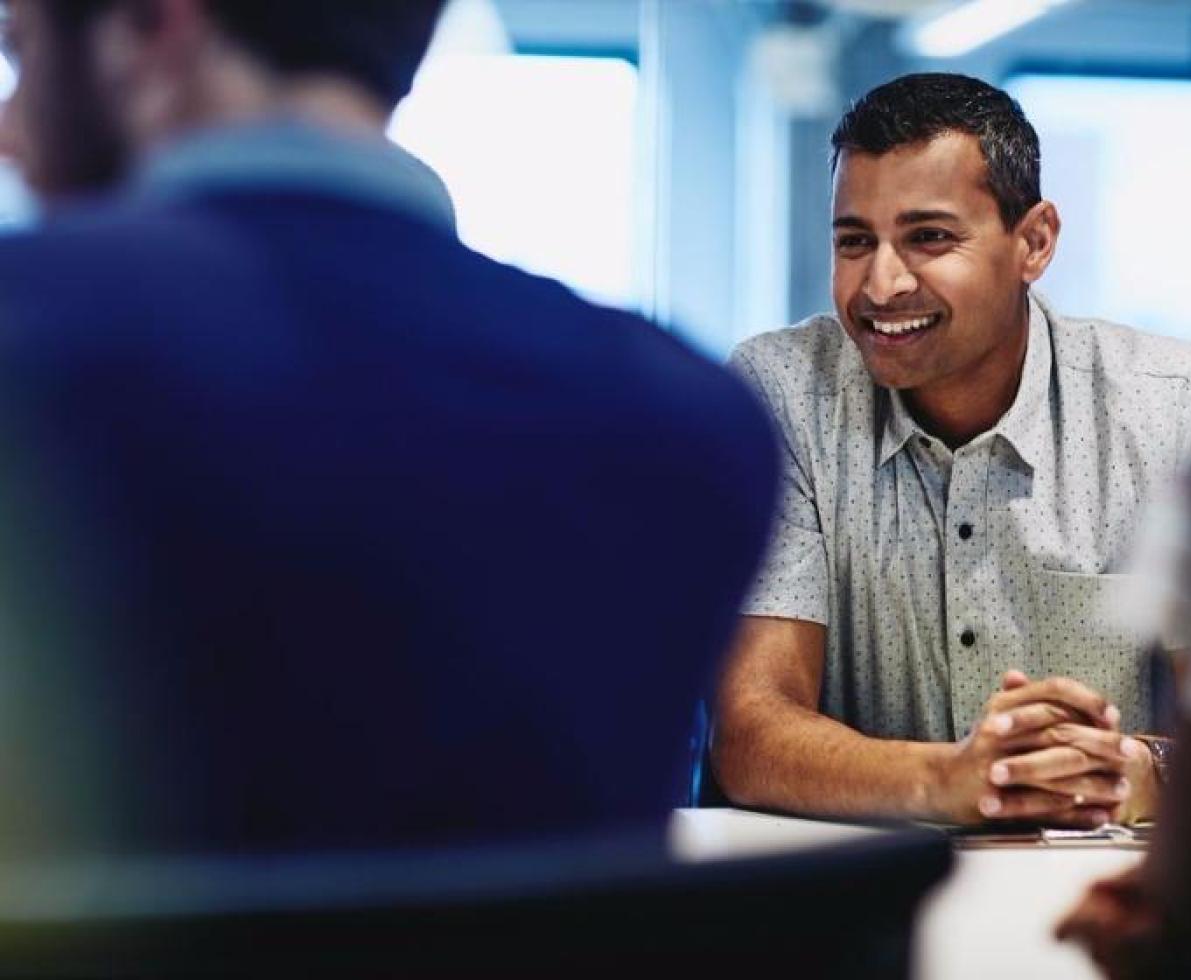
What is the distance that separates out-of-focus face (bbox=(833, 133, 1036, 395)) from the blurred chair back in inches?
80.1

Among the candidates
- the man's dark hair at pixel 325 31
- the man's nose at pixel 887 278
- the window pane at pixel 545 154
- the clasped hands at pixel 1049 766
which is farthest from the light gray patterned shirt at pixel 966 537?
the window pane at pixel 545 154

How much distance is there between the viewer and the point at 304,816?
0.81 metres

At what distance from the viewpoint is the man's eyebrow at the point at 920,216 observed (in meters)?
2.73

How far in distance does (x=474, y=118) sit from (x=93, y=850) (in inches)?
288

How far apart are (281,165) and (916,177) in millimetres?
1969

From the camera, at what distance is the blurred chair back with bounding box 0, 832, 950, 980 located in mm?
658

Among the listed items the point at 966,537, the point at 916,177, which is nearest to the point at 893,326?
the point at 916,177

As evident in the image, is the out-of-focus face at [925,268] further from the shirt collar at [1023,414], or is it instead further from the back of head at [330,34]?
the back of head at [330,34]

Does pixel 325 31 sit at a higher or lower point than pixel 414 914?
higher

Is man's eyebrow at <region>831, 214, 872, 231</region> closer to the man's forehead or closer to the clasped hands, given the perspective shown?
the man's forehead

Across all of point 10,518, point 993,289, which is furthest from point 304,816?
point 993,289

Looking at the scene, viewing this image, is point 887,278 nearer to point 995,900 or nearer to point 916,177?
point 916,177

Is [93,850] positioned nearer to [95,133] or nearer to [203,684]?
[203,684]

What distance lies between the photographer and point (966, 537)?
2.62m
